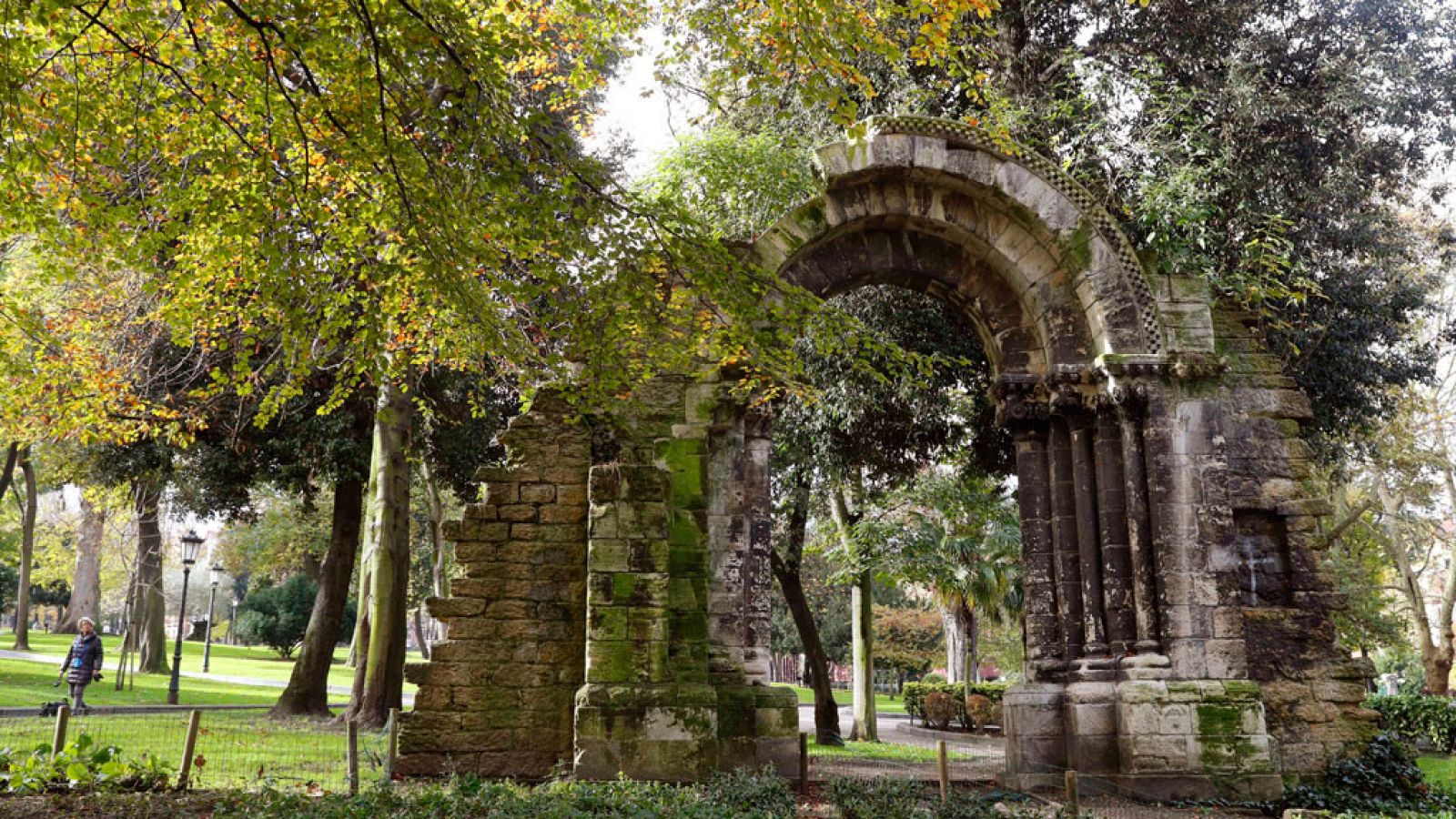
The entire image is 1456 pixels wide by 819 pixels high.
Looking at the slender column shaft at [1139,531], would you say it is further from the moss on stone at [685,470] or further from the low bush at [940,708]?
the low bush at [940,708]

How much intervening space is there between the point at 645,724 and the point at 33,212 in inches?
208

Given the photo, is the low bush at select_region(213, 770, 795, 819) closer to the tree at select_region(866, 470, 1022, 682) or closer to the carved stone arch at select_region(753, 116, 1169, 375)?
the carved stone arch at select_region(753, 116, 1169, 375)

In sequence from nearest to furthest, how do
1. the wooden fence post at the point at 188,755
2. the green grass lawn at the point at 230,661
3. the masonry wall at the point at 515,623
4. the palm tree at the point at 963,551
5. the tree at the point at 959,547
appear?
the wooden fence post at the point at 188,755, the masonry wall at the point at 515,623, the tree at the point at 959,547, the palm tree at the point at 963,551, the green grass lawn at the point at 230,661

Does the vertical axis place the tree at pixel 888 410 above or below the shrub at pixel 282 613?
above

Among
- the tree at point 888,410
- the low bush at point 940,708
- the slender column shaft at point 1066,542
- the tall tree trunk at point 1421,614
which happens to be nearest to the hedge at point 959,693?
the low bush at point 940,708

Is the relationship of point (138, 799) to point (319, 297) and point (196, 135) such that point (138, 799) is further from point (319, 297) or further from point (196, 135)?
point (196, 135)

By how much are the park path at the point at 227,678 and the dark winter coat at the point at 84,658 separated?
930 cm

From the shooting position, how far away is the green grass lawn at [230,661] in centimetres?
2967

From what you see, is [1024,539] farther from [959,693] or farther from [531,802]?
[959,693]

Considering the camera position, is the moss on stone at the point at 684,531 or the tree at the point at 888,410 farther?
the tree at the point at 888,410

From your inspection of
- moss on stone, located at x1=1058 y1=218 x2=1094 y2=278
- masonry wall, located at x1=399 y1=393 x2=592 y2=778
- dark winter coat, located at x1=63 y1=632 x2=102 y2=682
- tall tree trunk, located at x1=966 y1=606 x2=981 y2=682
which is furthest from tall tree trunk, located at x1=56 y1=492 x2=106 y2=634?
moss on stone, located at x1=1058 y1=218 x2=1094 y2=278

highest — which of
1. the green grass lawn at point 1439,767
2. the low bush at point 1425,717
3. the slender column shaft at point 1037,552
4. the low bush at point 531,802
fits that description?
the slender column shaft at point 1037,552

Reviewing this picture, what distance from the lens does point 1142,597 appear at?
9383mm

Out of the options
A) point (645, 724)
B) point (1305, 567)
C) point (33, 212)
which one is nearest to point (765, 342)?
point (645, 724)
